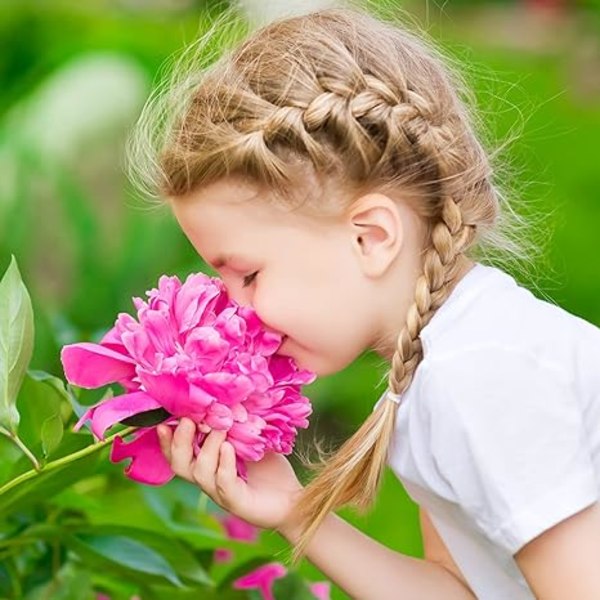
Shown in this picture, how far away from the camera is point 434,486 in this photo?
7.13 feet

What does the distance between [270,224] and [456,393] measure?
298 millimetres

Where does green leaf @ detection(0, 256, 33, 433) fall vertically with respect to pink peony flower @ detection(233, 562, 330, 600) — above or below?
above

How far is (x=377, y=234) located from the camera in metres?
2.20

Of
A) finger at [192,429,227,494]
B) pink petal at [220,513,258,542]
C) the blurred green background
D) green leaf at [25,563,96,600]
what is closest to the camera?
finger at [192,429,227,494]

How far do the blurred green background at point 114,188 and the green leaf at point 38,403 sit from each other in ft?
0.99

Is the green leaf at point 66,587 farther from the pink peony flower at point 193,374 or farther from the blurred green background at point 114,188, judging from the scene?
the blurred green background at point 114,188

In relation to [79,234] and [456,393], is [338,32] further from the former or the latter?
[79,234]

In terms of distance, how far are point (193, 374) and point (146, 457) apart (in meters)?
0.18

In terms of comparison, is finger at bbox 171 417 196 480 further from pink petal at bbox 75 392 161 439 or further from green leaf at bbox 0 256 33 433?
green leaf at bbox 0 256 33 433

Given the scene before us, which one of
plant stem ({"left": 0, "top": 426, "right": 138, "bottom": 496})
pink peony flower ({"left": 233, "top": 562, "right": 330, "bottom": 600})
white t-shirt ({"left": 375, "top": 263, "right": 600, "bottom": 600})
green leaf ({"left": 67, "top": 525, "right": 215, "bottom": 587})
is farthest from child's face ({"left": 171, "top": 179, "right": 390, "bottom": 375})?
pink peony flower ({"left": 233, "top": 562, "right": 330, "bottom": 600})

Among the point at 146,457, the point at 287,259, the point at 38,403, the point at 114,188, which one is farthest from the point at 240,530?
the point at 114,188

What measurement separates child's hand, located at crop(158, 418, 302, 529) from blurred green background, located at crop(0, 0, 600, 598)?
0.43m

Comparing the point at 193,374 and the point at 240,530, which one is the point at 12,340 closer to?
the point at 193,374

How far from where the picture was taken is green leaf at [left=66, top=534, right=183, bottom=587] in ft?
8.17
